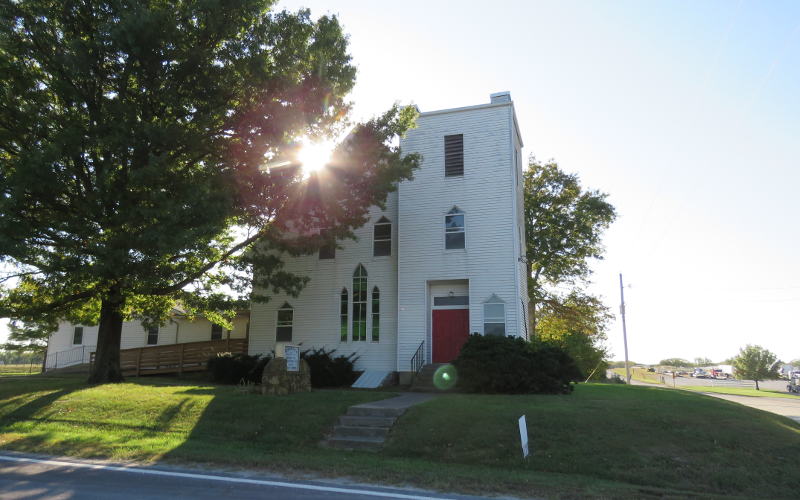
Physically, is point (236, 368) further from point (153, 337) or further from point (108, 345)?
point (153, 337)

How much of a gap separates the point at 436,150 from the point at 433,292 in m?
5.58

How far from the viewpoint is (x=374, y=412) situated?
1053 centimetres

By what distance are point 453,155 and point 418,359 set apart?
309 inches

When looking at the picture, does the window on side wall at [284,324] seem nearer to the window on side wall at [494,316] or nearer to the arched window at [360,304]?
the arched window at [360,304]

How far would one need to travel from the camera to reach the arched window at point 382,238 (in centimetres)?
1964

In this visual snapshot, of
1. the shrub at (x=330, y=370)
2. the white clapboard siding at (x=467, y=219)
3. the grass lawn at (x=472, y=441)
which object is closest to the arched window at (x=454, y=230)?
the white clapboard siding at (x=467, y=219)

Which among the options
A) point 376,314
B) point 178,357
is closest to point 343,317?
point 376,314

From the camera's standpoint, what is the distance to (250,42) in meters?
13.7

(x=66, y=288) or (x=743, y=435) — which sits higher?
(x=66, y=288)

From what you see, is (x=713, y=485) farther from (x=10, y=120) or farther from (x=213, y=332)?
(x=213, y=332)

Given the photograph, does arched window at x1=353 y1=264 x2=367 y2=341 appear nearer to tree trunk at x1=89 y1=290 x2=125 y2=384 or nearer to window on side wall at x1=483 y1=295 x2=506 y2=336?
window on side wall at x1=483 y1=295 x2=506 y2=336

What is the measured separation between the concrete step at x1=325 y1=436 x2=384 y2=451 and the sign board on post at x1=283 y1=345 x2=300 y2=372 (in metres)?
3.97

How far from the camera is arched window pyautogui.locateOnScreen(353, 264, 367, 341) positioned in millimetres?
19109

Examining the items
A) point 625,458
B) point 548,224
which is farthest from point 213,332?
point 625,458
